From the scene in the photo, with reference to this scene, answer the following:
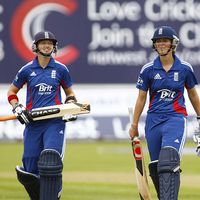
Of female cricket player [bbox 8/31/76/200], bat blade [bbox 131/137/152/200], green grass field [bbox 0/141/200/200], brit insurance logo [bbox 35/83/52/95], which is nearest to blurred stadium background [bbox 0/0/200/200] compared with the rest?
green grass field [bbox 0/141/200/200]

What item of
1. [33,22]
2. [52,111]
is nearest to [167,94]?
[52,111]

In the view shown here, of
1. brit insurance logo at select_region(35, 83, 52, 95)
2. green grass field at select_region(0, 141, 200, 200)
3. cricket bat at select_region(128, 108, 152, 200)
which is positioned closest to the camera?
brit insurance logo at select_region(35, 83, 52, 95)

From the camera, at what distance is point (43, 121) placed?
8.62 m

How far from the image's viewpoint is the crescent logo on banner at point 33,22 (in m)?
21.7

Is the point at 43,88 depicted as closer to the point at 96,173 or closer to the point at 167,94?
the point at 167,94

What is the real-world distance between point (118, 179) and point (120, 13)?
848 cm

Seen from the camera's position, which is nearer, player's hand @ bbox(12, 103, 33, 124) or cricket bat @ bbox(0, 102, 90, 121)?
cricket bat @ bbox(0, 102, 90, 121)

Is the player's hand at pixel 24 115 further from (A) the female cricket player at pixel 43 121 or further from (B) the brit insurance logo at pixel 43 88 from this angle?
(B) the brit insurance logo at pixel 43 88

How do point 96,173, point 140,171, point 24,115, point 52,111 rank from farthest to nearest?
point 96,173 → point 140,171 → point 24,115 → point 52,111

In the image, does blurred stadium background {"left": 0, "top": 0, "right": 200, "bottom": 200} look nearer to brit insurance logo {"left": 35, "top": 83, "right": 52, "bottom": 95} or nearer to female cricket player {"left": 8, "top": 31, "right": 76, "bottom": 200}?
female cricket player {"left": 8, "top": 31, "right": 76, "bottom": 200}

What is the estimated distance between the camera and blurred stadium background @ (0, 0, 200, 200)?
21.5 m

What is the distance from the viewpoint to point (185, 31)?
21500 millimetres

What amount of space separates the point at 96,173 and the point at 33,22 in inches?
312

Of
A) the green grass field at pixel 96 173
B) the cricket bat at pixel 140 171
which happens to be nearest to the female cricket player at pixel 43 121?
the cricket bat at pixel 140 171
